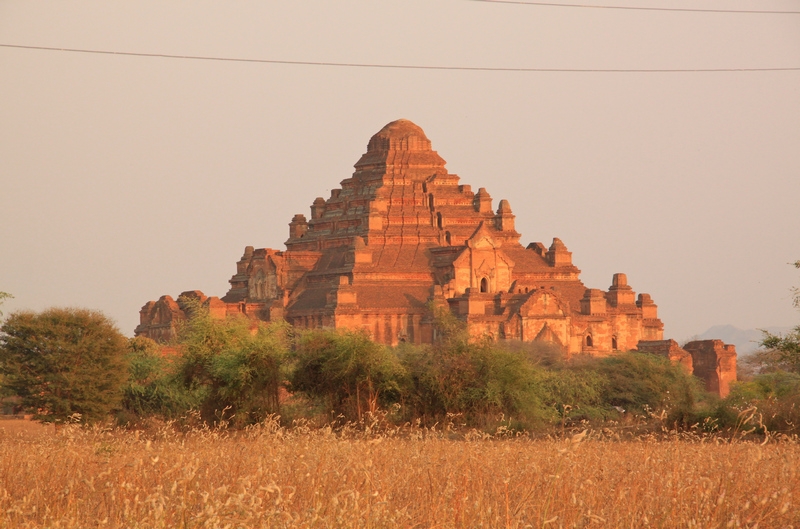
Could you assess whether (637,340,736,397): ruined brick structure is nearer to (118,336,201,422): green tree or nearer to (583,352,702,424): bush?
(583,352,702,424): bush

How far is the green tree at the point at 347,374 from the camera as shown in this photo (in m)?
27.3

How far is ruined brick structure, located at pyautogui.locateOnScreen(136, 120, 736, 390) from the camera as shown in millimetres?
62406

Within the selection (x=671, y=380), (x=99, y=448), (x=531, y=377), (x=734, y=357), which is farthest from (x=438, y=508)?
(x=734, y=357)

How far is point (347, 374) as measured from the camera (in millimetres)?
27594

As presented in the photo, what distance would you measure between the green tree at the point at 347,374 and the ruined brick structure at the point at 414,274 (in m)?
32.2

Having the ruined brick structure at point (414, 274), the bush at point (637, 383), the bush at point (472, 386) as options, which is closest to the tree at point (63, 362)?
the bush at point (472, 386)

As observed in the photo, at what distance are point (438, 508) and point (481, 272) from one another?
57200 millimetres

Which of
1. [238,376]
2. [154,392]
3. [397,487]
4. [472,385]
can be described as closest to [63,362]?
[154,392]

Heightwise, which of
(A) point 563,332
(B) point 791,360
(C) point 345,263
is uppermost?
(C) point 345,263

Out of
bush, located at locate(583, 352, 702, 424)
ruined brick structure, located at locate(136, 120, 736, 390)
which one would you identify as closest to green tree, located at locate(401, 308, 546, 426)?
bush, located at locate(583, 352, 702, 424)

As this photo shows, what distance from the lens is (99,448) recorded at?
462 inches

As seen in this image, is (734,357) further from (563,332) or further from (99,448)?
(99,448)

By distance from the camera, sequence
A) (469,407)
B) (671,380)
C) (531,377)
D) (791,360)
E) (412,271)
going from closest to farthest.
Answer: (791,360)
(469,407)
(531,377)
(671,380)
(412,271)

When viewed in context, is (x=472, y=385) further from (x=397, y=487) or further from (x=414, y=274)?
(x=414, y=274)
